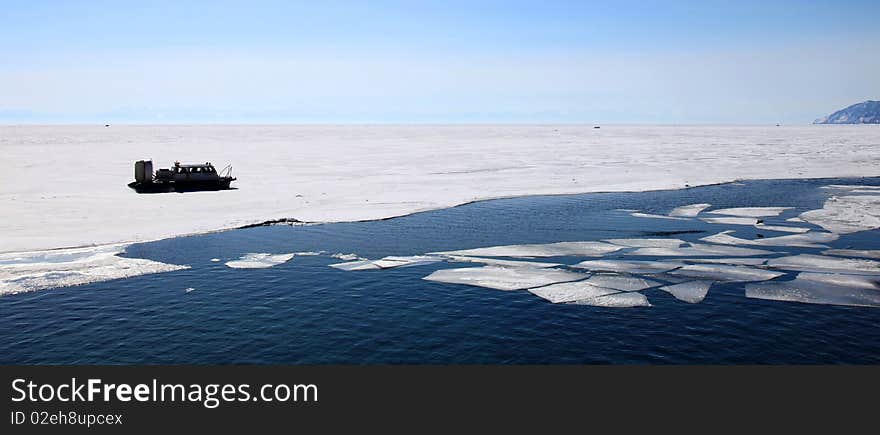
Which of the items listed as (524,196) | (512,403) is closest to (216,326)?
(512,403)

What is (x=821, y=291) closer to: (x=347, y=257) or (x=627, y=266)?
(x=627, y=266)

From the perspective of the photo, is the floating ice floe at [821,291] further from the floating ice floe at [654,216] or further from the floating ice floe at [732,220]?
the floating ice floe at [654,216]

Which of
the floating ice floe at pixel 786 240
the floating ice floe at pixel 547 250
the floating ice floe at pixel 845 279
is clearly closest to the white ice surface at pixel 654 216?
the floating ice floe at pixel 786 240

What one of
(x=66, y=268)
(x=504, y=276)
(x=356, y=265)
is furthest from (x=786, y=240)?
(x=66, y=268)

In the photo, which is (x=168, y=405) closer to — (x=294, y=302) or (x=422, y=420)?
(x=422, y=420)

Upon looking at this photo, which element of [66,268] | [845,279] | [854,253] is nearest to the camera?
[845,279]

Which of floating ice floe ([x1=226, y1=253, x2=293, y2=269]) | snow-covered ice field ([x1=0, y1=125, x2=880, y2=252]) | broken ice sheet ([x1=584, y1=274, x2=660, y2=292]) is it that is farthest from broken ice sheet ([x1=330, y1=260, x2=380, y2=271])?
snow-covered ice field ([x1=0, y1=125, x2=880, y2=252])
